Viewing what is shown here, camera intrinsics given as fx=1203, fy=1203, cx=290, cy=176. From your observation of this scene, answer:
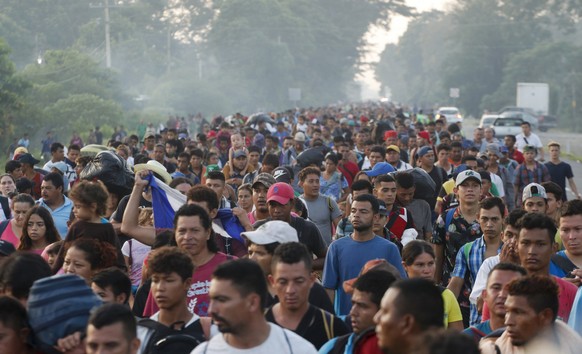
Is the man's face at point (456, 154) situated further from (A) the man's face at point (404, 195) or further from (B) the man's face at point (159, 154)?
(A) the man's face at point (404, 195)

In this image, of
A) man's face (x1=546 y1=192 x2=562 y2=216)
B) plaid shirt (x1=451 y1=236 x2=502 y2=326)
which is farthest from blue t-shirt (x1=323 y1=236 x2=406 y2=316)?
Answer: man's face (x1=546 y1=192 x2=562 y2=216)

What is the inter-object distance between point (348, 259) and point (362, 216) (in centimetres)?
43

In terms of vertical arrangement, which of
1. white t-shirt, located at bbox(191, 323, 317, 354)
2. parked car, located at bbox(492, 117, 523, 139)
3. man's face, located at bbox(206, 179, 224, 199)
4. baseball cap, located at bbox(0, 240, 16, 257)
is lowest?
parked car, located at bbox(492, 117, 523, 139)

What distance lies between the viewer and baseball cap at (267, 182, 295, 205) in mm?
9492

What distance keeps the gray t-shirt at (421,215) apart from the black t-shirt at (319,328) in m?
5.18

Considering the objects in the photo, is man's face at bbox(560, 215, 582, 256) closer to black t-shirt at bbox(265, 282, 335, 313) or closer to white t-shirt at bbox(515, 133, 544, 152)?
black t-shirt at bbox(265, 282, 335, 313)

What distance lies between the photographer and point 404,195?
11.8m

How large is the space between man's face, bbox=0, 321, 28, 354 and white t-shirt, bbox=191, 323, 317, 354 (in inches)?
31.2

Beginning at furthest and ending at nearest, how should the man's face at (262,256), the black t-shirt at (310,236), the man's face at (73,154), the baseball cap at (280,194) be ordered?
the man's face at (73,154)
the baseball cap at (280,194)
the black t-shirt at (310,236)
the man's face at (262,256)

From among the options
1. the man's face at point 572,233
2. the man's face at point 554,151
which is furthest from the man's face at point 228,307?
the man's face at point 554,151

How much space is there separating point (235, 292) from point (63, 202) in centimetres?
623

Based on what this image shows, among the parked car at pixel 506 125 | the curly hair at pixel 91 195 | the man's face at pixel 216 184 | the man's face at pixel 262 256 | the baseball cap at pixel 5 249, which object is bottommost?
the parked car at pixel 506 125

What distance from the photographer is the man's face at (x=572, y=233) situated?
822 cm

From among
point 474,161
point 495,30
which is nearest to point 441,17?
point 495,30
